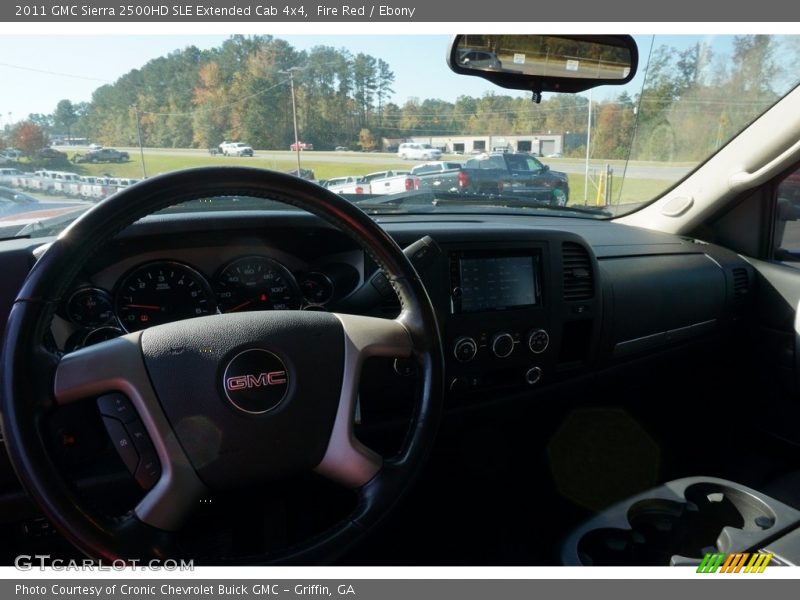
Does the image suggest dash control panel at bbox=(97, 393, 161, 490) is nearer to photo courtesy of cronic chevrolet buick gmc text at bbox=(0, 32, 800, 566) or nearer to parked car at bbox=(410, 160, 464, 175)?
photo courtesy of cronic chevrolet buick gmc text at bbox=(0, 32, 800, 566)

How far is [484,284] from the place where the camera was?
2447 mm

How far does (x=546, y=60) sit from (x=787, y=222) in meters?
2.06

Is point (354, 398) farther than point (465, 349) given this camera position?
No

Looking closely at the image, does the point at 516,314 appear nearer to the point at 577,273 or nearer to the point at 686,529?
the point at 577,273

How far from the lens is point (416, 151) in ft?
9.02

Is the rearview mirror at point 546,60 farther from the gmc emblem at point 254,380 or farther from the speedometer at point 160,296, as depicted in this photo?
the gmc emblem at point 254,380

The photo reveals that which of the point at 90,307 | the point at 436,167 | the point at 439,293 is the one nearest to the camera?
the point at 90,307

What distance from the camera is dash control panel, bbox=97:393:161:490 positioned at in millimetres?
1350

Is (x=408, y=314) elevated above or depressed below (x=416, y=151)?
below

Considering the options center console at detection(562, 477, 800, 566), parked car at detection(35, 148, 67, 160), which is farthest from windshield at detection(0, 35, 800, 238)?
center console at detection(562, 477, 800, 566)

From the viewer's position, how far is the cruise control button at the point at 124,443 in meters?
1.36

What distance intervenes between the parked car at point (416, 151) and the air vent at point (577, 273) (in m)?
0.74

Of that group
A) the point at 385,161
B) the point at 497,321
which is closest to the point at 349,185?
the point at 385,161

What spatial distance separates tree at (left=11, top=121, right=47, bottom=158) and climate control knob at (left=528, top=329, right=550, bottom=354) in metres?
1.97
